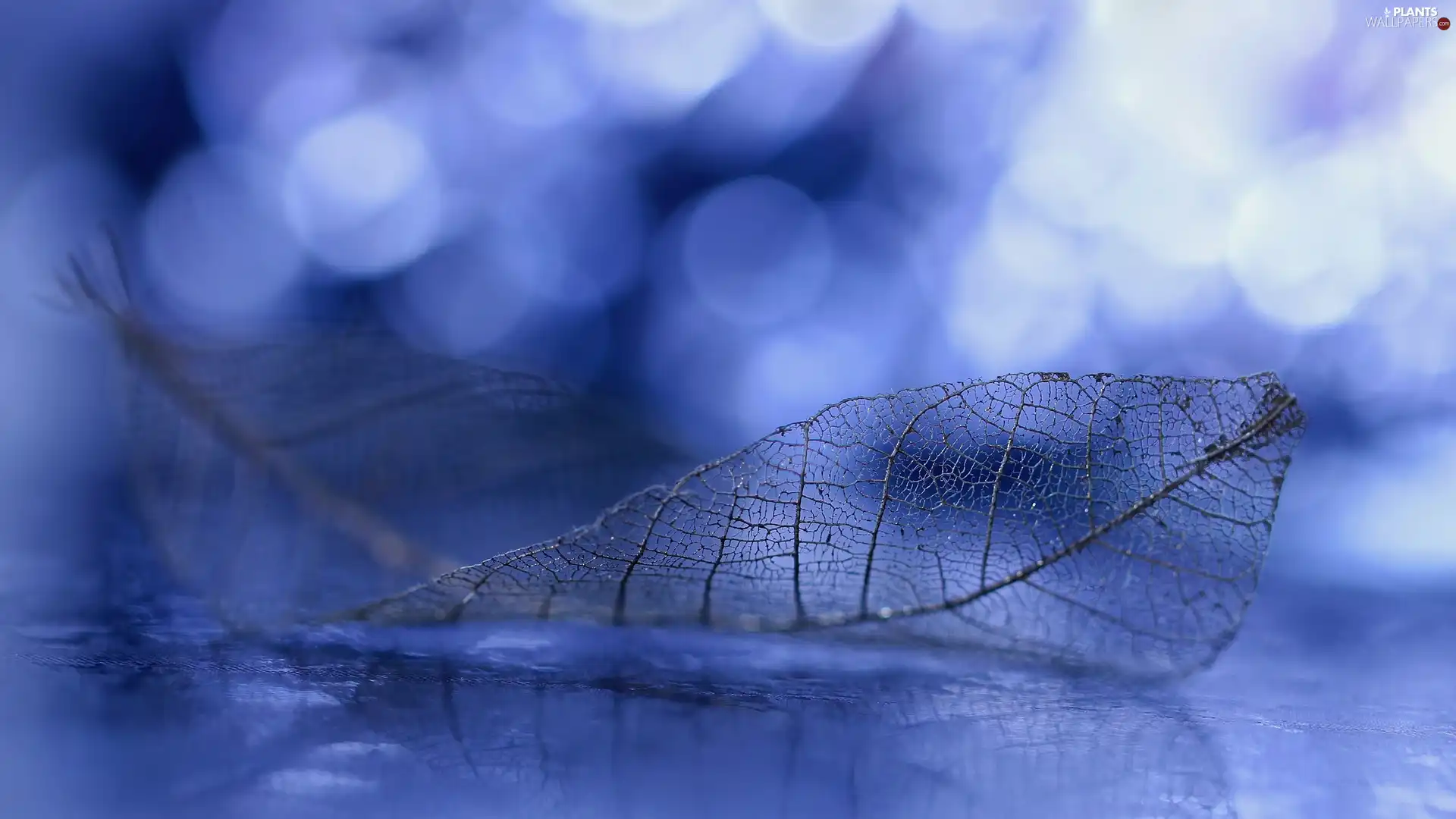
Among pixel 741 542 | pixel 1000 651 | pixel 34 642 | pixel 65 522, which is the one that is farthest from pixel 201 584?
pixel 1000 651

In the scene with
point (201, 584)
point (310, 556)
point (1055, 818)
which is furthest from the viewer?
point (310, 556)

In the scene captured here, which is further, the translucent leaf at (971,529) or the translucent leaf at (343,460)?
the translucent leaf at (343,460)

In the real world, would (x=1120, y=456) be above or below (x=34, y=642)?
above

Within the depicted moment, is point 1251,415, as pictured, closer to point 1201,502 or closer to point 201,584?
point 1201,502

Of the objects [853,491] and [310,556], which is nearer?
[853,491]

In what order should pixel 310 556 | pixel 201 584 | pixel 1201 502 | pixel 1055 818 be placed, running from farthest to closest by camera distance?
pixel 310 556 → pixel 201 584 → pixel 1201 502 → pixel 1055 818

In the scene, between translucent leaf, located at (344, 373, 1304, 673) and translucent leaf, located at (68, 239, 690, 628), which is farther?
translucent leaf, located at (68, 239, 690, 628)

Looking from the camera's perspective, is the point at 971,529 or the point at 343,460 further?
the point at 343,460

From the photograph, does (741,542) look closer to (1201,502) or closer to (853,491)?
(853,491)
